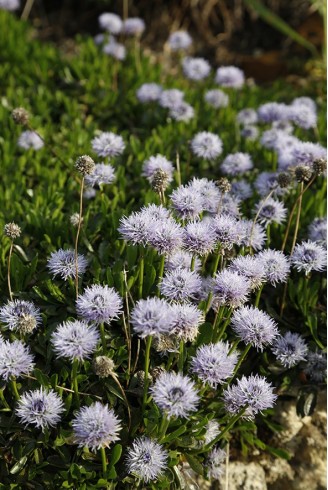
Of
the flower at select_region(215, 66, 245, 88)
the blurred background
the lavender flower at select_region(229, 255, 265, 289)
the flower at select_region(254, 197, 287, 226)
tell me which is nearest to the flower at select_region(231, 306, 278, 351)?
the lavender flower at select_region(229, 255, 265, 289)

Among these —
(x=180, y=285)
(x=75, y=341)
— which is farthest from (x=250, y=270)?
(x=75, y=341)

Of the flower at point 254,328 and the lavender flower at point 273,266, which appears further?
the lavender flower at point 273,266

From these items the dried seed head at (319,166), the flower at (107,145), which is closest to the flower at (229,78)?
the flower at (107,145)

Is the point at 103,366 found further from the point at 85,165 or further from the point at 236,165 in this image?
the point at 236,165

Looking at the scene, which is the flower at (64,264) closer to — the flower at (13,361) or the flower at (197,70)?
the flower at (13,361)

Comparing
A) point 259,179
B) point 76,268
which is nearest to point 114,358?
point 76,268

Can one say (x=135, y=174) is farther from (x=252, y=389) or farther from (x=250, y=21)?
(x=250, y=21)
